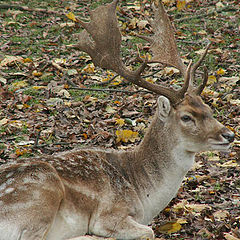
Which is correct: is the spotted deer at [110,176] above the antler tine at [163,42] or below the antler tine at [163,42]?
below

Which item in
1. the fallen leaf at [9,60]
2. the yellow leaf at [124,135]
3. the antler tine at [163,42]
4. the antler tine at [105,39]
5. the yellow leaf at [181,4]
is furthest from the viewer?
the yellow leaf at [181,4]

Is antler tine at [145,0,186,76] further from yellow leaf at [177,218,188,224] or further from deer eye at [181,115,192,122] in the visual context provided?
yellow leaf at [177,218,188,224]

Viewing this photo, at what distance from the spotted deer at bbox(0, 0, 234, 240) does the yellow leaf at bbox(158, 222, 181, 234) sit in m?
0.18

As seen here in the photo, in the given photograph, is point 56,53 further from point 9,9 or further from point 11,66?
point 9,9

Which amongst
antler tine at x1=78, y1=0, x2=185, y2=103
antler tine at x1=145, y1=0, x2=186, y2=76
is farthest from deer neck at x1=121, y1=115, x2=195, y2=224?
antler tine at x1=145, y1=0, x2=186, y2=76

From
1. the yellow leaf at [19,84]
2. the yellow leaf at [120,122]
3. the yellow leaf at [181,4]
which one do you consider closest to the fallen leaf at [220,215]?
the yellow leaf at [120,122]

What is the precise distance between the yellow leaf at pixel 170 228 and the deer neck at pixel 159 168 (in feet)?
0.56

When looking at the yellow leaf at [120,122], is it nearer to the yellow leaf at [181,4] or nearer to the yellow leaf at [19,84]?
the yellow leaf at [19,84]

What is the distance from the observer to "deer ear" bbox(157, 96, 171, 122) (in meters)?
5.51

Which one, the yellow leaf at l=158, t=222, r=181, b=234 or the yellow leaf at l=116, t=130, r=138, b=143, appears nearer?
the yellow leaf at l=158, t=222, r=181, b=234

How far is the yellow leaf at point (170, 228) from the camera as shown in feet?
17.6

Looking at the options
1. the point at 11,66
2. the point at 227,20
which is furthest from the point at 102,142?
the point at 227,20

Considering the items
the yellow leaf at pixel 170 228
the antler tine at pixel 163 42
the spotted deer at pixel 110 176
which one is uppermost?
the antler tine at pixel 163 42

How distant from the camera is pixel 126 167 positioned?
5680mm
